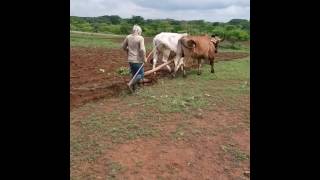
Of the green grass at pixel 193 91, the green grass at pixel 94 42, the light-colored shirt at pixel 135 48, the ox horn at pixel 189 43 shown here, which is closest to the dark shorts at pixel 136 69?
the light-colored shirt at pixel 135 48

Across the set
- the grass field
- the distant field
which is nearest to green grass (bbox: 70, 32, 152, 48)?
the distant field

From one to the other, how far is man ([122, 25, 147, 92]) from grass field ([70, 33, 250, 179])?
532 mm

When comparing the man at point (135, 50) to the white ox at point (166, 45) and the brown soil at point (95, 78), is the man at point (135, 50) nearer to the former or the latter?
the brown soil at point (95, 78)

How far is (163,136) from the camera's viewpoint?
21.7 feet

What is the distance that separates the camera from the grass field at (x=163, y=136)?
550 centimetres

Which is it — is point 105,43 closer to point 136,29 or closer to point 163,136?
point 136,29

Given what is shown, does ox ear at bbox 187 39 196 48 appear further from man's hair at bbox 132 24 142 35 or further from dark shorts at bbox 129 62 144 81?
man's hair at bbox 132 24 142 35

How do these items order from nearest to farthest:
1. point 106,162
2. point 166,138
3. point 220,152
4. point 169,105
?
point 106,162 → point 220,152 → point 166,138 → point 169,105

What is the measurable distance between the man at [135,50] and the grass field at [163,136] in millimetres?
532

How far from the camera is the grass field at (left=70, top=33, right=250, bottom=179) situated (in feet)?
18.1
